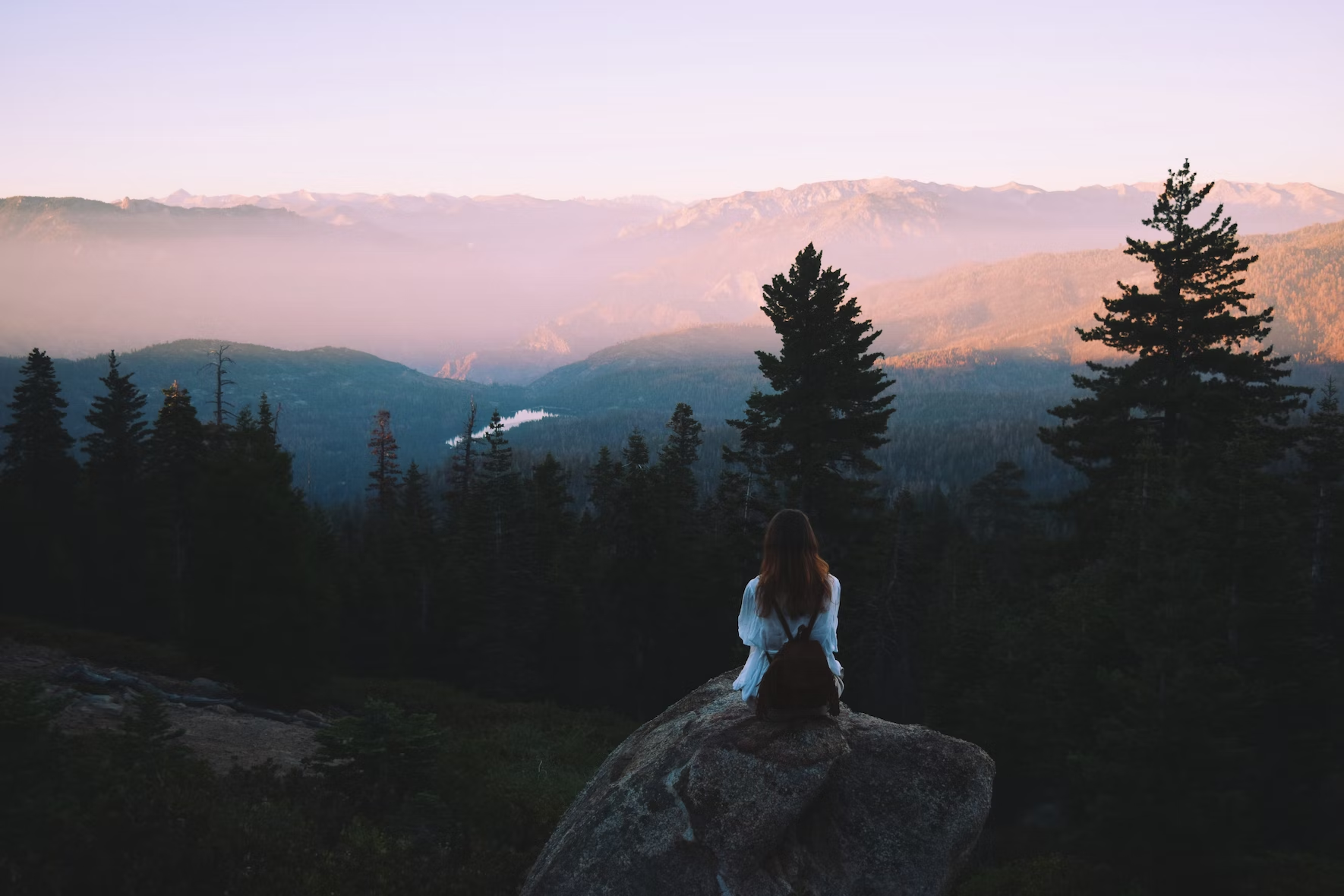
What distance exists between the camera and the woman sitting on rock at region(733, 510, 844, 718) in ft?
25.9

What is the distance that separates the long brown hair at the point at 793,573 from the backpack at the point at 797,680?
11cm

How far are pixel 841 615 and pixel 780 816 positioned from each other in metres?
24.7

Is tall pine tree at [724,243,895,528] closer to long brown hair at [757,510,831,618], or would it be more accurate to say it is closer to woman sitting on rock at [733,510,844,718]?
woman sitting on rock at [733,510,844,718]

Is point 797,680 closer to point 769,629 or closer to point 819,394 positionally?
point 769,629

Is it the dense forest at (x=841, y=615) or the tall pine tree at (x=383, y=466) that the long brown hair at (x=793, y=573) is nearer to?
the dense forest at (x=841, y=615)

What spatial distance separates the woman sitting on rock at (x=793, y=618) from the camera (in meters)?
7.90

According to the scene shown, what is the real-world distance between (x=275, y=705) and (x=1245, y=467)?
27.7 m

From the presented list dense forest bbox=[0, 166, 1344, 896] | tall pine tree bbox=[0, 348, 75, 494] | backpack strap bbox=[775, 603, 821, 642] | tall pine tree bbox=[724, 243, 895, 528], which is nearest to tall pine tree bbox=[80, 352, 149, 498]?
dense forest bbox=[0, 166, 1344, 896]

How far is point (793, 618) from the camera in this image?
7.98m

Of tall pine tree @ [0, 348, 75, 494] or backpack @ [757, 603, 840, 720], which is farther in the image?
tall pine tree @ [0, 348, 75, 494]

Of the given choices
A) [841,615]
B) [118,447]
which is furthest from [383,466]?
[841,615]

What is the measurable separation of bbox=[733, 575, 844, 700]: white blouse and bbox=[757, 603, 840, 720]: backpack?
7 cm

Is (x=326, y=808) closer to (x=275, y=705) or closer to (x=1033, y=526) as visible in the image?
(x=275, y=705)

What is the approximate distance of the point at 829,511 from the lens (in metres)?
25.2
